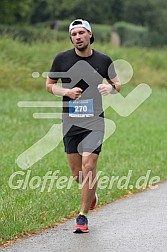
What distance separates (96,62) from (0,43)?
76.4 ft

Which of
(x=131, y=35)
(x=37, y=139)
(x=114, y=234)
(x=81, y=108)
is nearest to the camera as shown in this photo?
(x=114, y=234)

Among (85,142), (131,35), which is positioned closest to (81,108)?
(85,142)

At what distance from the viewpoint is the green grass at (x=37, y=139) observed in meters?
9.15

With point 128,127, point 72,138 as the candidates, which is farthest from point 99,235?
point 128,127

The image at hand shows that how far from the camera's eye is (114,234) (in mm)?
8289

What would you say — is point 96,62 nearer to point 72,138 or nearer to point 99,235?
point 72,138

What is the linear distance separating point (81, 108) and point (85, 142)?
37 cm

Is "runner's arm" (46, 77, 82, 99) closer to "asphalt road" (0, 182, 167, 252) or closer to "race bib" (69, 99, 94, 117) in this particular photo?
"race bib" (69, 99, 94, 117)

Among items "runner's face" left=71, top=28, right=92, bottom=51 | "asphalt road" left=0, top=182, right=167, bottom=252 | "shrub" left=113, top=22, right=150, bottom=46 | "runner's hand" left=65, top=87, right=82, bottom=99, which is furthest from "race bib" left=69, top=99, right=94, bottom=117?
"shrub" left=113, top=22, right=150, bottom=46

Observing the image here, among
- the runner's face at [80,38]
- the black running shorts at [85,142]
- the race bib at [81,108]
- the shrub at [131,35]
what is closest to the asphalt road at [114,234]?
the black running shorts at [85,142]

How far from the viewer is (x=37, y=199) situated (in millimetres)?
9922

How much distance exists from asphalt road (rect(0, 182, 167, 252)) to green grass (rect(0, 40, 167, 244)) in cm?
28

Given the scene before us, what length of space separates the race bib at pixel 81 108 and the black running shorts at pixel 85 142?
22 centimetres

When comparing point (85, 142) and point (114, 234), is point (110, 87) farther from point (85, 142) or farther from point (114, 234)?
point (114, 234)
